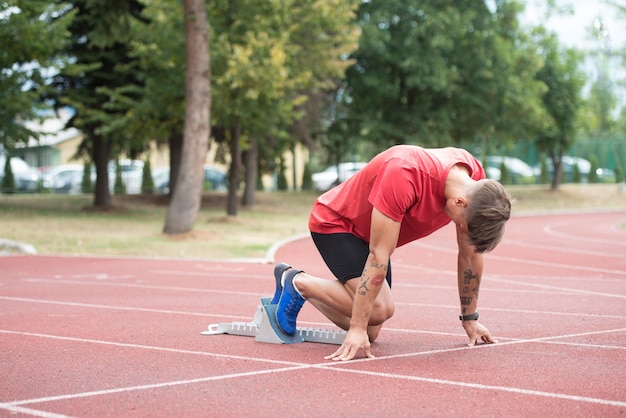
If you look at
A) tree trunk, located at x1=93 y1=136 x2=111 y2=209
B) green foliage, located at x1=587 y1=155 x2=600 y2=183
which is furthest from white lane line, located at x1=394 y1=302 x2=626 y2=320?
green foliage, located at x1=587 y1=155 x2=600 y2=183

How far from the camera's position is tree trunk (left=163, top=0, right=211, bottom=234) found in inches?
738

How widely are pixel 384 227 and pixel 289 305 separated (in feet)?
4.35

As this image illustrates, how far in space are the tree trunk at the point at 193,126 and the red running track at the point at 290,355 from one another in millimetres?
7277

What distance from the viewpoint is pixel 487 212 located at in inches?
194

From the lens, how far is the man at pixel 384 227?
5.08 meters

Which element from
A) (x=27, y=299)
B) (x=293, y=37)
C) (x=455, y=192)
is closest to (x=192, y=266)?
(x=27, y=299)

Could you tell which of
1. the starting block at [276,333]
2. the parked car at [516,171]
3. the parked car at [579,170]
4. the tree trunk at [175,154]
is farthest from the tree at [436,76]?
the starting block at [276,333]

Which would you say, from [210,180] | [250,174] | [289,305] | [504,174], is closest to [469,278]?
[289,305]

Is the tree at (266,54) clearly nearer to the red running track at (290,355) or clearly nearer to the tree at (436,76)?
the tree at (436,76)

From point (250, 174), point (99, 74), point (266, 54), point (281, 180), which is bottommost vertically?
point (281, 180)

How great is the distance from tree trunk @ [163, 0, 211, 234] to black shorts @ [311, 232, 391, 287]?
1334 centimetres

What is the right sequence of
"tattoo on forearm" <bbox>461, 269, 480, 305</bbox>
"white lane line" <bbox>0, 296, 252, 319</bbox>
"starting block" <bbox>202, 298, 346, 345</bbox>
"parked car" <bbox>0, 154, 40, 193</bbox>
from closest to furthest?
"tattoo on forearm" <bbox>461, 269, 480, 305</bbox> < "starting block" <bbox>202, 298, 346, 345</bbox> < "white lane line" <bbox>0, 296, 252, 319</bbox> < "parked car" <bbox>0, 154, 40, 193</bbox>

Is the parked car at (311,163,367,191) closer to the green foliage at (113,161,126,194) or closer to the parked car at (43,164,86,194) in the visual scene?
the green foliage at (113,161,126,194)

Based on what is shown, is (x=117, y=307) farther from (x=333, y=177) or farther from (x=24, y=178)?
(x=333, y=177)
